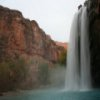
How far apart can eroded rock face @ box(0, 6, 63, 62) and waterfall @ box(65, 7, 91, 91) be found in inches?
1296

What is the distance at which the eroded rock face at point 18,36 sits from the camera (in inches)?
3437

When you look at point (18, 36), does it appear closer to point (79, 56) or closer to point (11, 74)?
point (11, 74)

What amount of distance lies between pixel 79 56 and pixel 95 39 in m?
3.81

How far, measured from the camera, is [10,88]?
67.3 meters

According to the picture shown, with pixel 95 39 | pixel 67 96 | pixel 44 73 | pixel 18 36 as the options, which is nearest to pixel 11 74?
pixel 44 73

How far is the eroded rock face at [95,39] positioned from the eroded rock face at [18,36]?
122ft

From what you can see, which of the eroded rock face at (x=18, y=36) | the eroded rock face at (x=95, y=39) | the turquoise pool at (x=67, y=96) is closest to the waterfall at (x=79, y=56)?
the eroded rock face at (x=95, y=39)

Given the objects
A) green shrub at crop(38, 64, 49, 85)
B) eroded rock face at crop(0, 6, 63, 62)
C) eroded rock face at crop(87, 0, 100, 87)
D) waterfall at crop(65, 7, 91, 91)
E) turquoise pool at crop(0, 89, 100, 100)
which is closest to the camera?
turquoise pool at crop(0, 89, 100, 100)

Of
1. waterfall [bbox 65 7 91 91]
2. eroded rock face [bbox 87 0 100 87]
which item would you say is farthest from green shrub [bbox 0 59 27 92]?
eroded rock face [bbox 87 0 100 87]

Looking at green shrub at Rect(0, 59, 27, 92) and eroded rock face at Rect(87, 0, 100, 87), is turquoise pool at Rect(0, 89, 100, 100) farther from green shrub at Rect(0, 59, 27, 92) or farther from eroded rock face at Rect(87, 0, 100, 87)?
green shrub at Rect(0, 59, 27, 92)

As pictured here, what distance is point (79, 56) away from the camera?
2053 inches

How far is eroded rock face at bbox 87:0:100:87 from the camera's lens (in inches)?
1961

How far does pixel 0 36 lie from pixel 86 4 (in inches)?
1465

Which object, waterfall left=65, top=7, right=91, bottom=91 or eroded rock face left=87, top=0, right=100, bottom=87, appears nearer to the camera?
waterfall left=65, top=7, right=91, bottom=91
